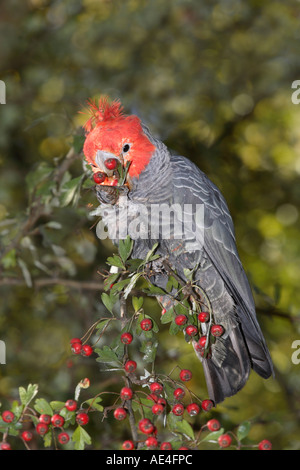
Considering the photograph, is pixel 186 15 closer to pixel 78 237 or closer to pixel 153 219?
pixel 78 237

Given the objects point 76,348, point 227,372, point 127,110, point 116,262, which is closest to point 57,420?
point 76,348

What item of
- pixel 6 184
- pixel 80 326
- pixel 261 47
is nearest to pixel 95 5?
pixel 261 47

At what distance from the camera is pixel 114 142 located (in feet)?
3.65

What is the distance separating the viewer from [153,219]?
1.16 metres

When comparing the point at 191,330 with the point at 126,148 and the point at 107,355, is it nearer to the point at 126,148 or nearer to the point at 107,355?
the point at 107,355

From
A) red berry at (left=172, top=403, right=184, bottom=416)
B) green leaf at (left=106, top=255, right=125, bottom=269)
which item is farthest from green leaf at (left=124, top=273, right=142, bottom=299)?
red berry at (left=172, top=403, right=184, bottom=416)

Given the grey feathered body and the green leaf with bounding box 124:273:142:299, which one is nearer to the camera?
the green leaf with bounding box 124:273:142:299

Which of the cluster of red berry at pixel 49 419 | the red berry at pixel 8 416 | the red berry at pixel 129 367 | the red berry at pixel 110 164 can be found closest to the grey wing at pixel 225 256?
the red berry at pixel 110 164

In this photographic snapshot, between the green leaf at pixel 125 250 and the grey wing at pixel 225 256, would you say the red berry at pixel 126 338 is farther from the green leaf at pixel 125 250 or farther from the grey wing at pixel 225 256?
the grey wing at pixel 225 256

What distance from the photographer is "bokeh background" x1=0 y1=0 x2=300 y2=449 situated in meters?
1.84

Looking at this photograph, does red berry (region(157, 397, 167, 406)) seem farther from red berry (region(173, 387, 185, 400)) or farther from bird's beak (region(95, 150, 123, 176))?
bird's beak (region(95, 150, 123, 176))

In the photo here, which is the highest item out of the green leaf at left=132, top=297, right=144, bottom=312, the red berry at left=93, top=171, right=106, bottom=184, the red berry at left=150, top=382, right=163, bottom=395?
the red berry at left=93, top=171, right=106, bottom=184

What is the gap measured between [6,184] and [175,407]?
1389 millimetres

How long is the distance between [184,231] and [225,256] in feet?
0.45
